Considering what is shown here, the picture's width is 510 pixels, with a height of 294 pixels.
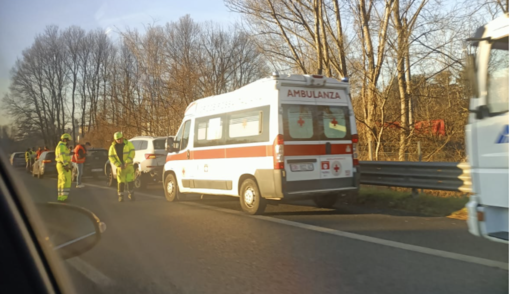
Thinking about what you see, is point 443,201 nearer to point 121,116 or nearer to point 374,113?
point 374,113

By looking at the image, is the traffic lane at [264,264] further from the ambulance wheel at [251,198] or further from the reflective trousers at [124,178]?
the reflective trousers at [124,178]

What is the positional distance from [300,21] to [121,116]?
12708mm

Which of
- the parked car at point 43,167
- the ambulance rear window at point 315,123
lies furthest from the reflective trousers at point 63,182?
the ambulance rear window at point 315,123

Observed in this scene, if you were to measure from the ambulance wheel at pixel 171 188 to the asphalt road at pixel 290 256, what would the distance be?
8.47 feet

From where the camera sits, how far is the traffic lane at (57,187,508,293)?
14.3 ft

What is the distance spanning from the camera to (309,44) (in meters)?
17.2

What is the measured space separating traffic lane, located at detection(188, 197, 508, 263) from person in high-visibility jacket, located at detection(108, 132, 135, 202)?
9.58 feet

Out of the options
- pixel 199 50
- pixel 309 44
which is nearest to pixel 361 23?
pixel 309 44

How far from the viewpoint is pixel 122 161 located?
11.5 meters

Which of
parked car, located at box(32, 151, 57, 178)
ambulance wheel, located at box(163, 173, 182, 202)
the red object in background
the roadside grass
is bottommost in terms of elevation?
the roadside grass

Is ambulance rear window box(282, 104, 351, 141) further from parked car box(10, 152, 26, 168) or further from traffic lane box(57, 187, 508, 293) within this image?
parked car box(10, 152, 26, 168)

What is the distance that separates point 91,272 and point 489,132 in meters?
4.63

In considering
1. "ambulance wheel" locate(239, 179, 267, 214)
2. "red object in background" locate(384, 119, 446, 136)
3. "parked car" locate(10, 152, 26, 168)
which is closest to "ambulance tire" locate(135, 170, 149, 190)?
"ambulance wheel" locate(239, 179, 267, 214)

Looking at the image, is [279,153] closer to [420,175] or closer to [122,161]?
[420,175]
